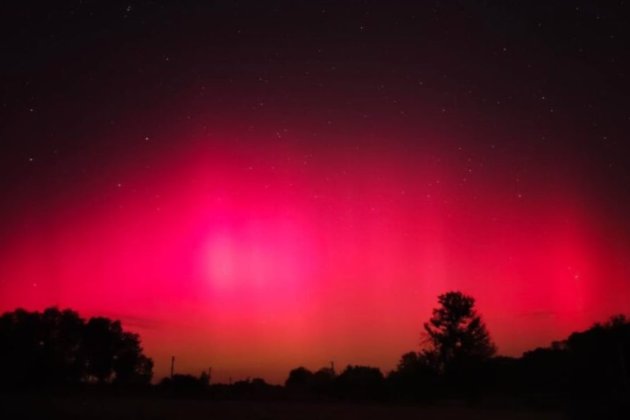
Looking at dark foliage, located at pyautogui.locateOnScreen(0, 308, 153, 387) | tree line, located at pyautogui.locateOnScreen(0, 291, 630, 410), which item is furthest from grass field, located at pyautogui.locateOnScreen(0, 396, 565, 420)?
dark foliage, located at pyautogui.locateOnScreen(0, 308, 153, 387)

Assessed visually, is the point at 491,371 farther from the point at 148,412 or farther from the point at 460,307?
the point at 148,412

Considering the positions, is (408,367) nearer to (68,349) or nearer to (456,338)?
(456,338)

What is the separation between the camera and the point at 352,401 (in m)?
41.6

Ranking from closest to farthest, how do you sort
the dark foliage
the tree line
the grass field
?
the grass field
the tree line
the dark foliage

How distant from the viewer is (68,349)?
75.4m

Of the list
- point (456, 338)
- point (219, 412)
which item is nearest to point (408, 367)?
point (456, 338)

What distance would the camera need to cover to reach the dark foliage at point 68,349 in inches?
2694

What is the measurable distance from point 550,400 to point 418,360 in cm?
2001

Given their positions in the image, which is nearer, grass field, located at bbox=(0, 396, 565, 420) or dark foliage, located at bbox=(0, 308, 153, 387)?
grass field, located at bbox=(0, 396, 565, 420)

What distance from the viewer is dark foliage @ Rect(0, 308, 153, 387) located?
225 ft

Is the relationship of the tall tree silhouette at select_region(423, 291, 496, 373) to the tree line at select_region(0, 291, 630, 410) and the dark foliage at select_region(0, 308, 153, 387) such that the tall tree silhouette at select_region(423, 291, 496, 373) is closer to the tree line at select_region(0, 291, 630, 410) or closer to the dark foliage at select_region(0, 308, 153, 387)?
the tree line at select_region(0, 291, 630, 410)

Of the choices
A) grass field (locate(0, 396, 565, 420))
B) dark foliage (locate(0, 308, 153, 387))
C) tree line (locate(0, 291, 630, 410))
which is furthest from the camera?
dark foliage (locate(0, 308, 153, 387))

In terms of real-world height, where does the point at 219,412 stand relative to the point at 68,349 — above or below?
below

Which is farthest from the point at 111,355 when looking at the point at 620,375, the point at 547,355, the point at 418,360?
the point at 620,375
